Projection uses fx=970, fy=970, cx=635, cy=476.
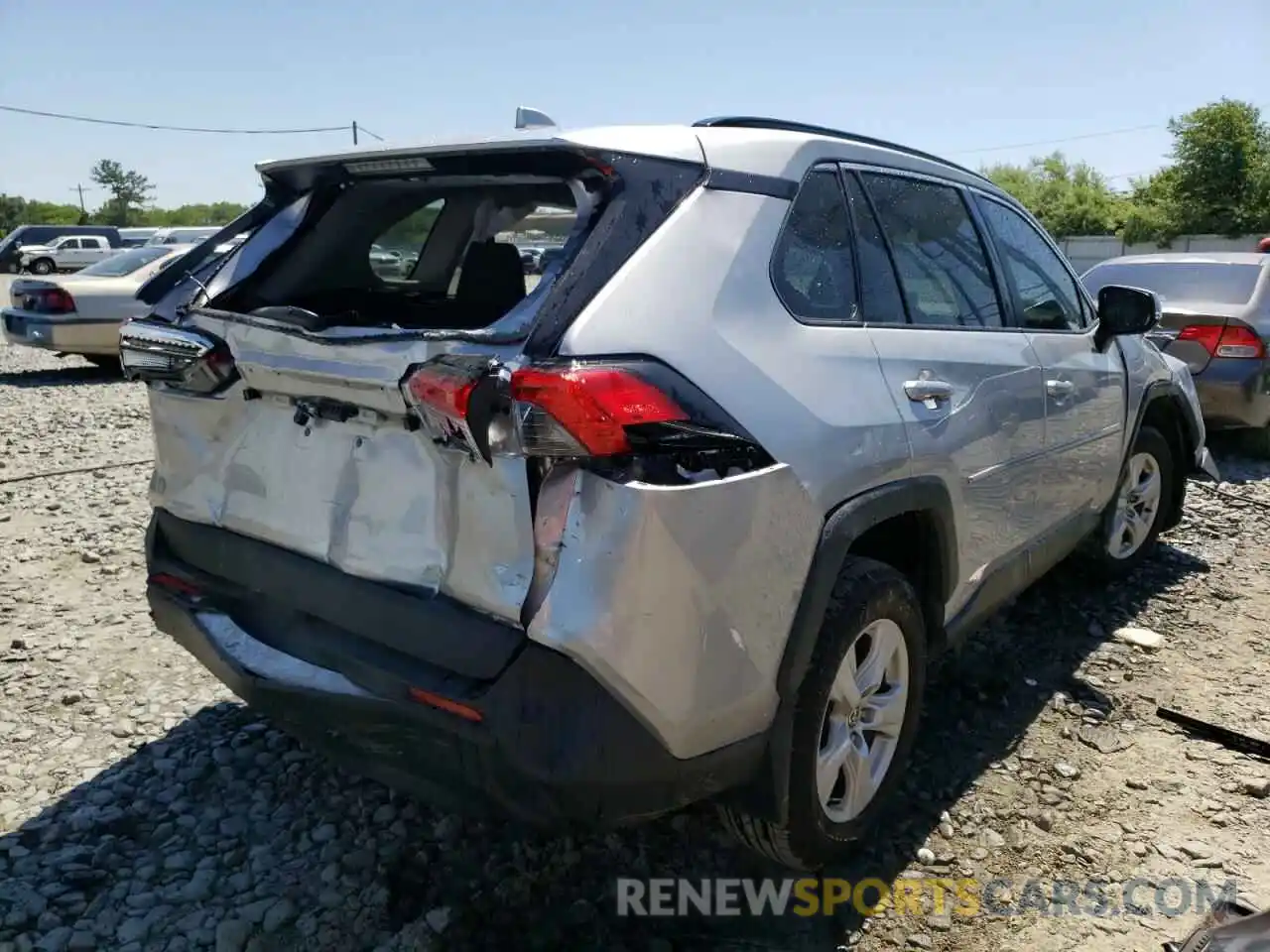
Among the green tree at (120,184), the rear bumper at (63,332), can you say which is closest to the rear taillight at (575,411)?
the rear bumper at (63,332)

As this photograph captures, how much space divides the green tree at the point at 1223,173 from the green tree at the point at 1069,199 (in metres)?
3.36

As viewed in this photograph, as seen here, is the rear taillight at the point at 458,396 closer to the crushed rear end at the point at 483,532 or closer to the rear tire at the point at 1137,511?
the crushed rear end at the point at 483,532

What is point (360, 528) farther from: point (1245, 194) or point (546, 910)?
point (1245, 194)

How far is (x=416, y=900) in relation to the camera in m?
2.41

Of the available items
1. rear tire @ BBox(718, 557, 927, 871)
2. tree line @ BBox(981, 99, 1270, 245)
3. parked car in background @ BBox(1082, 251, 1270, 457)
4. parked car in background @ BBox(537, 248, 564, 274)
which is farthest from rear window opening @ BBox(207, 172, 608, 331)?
tree line @ BBox(981, 99, 1270, 245)

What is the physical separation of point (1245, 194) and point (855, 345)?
36497mm

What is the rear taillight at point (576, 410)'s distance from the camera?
178 cm

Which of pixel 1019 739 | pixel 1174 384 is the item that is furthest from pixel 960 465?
pixel 1174 384

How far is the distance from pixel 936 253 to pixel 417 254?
1.79 meters

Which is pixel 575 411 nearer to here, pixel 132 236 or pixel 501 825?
pixel 501 825

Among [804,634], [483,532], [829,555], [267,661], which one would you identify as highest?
[483,532]

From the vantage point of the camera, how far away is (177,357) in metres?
2.49

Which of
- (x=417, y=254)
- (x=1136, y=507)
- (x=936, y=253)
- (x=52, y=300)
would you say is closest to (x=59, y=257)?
(x=52, y=300)

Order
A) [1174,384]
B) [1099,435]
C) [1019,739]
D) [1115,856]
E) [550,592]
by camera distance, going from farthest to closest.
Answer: [1174,384]
[1099,435]
[1019,739]
[1115,856]
[550,592]
